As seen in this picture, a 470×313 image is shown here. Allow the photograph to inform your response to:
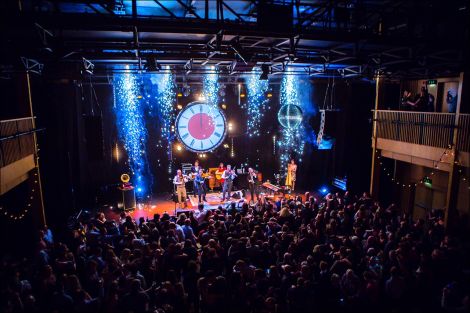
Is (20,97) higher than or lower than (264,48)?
lower

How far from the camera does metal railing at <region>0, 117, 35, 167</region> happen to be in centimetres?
798

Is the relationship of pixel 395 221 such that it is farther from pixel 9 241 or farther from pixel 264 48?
pixel 9 241

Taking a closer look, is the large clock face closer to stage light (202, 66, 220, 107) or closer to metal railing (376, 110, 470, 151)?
stage light (202, 66, 220, 107)

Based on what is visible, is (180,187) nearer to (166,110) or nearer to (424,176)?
(166,110)

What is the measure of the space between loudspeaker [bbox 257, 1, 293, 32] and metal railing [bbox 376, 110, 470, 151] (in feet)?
22.2

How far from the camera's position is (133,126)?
15.2 meters

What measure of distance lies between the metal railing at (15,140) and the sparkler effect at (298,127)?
36.2 ft

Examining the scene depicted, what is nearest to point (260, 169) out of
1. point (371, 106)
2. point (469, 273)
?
point (371, 106)

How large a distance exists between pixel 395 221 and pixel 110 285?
24.1 feet

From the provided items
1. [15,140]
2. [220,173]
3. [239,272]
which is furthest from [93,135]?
[220,173]

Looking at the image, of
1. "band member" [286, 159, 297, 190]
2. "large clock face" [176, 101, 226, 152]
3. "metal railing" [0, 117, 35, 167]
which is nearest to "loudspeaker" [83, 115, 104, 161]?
"metal railing" [0, 117, 35, 167]

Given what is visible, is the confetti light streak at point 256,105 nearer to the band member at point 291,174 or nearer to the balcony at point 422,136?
the band member at point 291,174

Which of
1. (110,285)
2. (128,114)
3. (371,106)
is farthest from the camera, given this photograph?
(128,114)

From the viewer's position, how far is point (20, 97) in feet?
31.4
